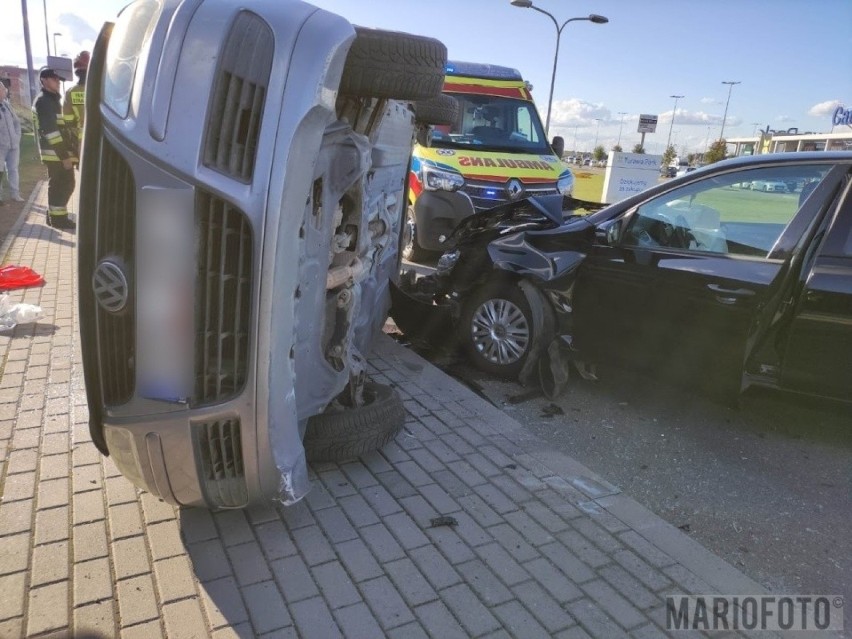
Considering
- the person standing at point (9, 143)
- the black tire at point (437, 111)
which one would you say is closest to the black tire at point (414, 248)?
the black tire at point (437, 111)

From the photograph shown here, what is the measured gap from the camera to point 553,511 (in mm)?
2955

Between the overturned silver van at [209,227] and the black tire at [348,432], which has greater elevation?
the overturned silver van at [209,227]

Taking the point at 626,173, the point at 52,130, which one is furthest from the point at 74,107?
the point at 626,173

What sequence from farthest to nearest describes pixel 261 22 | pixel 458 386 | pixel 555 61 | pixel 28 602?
pixel 555 61
pixel 458 386
pixel 28 602
pixel 261 22

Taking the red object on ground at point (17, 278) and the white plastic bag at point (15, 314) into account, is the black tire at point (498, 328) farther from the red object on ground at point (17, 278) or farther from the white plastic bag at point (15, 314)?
the red object on ground at point (17, 278)

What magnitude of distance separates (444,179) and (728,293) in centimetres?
507

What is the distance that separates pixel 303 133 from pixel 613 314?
2.76 m

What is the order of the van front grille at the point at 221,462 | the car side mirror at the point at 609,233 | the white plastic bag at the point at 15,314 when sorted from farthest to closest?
the white plastic bag at the point at 15,314
the car side mirror at the point at 609,233
the van front grille at the point at 221,462

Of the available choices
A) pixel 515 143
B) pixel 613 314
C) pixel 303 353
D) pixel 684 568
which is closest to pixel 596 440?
pixel 613 314

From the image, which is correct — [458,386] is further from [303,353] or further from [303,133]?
[303,133]

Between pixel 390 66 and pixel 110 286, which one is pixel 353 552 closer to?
pixel 110 286

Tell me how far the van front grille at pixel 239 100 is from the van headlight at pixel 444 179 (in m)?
6.36

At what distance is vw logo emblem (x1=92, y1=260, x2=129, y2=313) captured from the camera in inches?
78.2

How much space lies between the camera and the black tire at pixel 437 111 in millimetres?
4535
